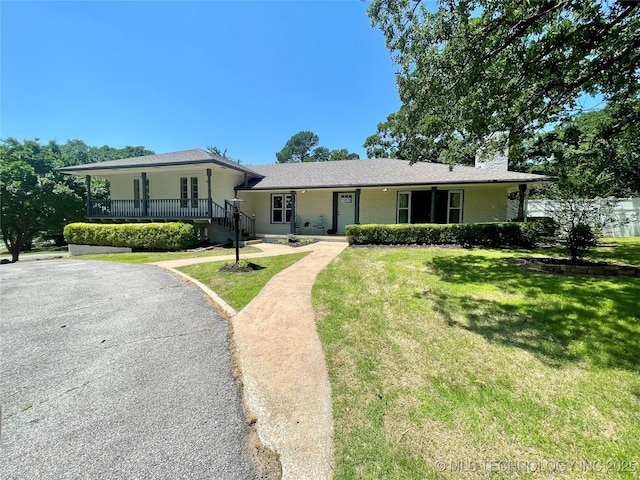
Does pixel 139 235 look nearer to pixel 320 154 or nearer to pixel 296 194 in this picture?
pixel 296 194

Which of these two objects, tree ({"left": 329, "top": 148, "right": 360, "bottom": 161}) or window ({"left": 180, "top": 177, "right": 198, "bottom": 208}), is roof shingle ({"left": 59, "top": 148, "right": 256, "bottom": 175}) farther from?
tree ({"left": 329, "top": 148, "right": 360, "bottom": 161})

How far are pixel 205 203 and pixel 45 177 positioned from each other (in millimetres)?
15293

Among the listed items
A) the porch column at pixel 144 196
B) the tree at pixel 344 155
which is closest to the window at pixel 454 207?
the porch column at pixel 144 196

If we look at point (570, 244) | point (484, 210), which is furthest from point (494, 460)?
point (484, 210)

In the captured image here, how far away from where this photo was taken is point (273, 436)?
2.17 meters

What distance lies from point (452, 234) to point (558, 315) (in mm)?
6979

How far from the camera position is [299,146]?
59.8 m

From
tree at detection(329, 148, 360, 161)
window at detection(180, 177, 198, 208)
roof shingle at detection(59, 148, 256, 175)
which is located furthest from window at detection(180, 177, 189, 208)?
tree at detection(329, 148, 360, 161)

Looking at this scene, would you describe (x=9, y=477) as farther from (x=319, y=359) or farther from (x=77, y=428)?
(x=319, y=359)

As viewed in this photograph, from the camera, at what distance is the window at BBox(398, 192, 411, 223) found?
14.9 metres

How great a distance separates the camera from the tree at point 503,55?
5.34m

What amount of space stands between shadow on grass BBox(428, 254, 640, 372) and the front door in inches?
402

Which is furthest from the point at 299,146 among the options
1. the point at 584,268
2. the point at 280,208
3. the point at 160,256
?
the point at 584,268

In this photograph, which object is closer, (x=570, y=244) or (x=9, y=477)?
(x=9, y=477)
